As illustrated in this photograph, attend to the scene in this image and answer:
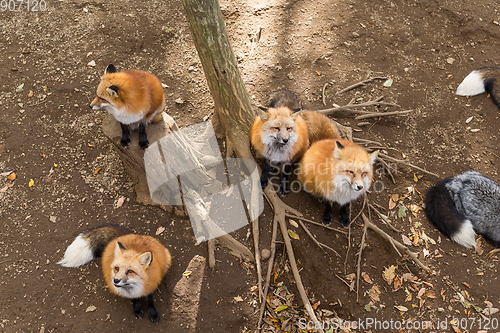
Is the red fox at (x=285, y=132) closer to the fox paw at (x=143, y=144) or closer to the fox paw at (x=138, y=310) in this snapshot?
the fox paw at (x=143, y=144)

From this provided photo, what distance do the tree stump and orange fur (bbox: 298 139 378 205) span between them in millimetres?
2103

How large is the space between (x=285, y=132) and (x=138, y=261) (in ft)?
8.10

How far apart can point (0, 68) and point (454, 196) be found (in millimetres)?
9072

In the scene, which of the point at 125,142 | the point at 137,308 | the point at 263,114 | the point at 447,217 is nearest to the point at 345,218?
the point at 447,217

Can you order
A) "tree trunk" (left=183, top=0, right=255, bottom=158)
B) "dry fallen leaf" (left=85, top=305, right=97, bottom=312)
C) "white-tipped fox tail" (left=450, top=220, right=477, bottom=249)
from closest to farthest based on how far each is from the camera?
"tree trunk" (left=183, top=0, right=255, bottom=158) → "dry fallen leaf" (left=85, top=305, right=97, bottom=312) → "white-tipped fox tail" (left=450, top=220, right=477, bottom=249)

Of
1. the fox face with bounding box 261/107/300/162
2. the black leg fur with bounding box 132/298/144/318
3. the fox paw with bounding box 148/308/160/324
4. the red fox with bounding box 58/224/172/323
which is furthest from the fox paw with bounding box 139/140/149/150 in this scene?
the fox paw with bounding box 148/308/160/324

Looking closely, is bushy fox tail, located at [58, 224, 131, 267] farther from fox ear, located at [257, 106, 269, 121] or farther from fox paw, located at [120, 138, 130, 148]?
fox ear, located at [257, 106, 269, 121]

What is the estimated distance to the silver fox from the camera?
4262mm

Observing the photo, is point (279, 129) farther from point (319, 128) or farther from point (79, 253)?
point (79, 253)

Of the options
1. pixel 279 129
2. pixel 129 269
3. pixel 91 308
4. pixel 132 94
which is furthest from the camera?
pixel 279 129

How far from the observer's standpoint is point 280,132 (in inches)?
A: 149

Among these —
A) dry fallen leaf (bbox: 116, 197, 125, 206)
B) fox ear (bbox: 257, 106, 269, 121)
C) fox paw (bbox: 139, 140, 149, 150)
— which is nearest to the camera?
fox ear (bbox: 257, 106, 269, 121)

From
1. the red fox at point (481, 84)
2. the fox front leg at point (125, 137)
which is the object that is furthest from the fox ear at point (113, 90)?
the red fox at point (481, 84)

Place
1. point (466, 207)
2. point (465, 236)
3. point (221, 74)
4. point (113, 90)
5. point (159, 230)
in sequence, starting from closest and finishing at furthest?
point (113, 90)
point (221, 74)
point (465, 236)
point (159, 230)
point (466, 207)
